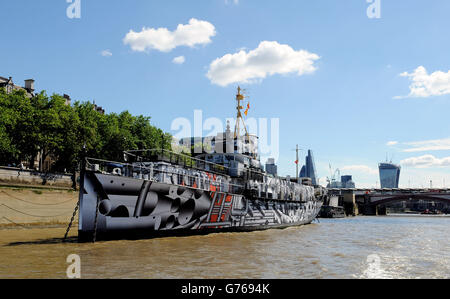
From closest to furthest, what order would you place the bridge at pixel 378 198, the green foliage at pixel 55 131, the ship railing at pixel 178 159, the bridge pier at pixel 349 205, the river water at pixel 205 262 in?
the river water at pixel 205 262 → the ship railing at pixel 178 159 → the green foliage at pixel 55 131 → the bridge at pixel 378 198 → the bridge pier at pixel 349 205

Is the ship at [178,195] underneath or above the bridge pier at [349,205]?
above

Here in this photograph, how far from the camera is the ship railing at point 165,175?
22031 millimetres

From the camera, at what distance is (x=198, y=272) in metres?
12.7

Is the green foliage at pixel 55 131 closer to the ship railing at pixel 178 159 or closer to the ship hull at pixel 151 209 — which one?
the ship railing at pixel 178 159

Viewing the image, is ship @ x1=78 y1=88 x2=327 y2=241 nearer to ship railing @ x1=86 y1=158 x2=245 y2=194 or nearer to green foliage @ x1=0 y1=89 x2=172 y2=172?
ship railing @ x1=86 y1=158 x2=245 y2=194

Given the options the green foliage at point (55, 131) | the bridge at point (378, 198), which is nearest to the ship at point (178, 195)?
the green foliage at point (55, 131)

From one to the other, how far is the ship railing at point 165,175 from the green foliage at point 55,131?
23488 millimetres

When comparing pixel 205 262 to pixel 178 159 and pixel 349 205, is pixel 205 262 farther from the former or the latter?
pixel 349 205

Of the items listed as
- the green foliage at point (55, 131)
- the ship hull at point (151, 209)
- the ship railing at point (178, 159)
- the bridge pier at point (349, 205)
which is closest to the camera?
the ship hull at point (151, 209)

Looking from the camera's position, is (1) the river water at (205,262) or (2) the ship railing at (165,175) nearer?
(1) the river water at (205,262)

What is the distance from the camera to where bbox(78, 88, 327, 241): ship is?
65.0ft

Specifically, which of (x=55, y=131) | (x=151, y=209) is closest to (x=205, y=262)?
(x=151, y=209)

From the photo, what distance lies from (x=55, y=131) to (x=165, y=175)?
30569 mm
